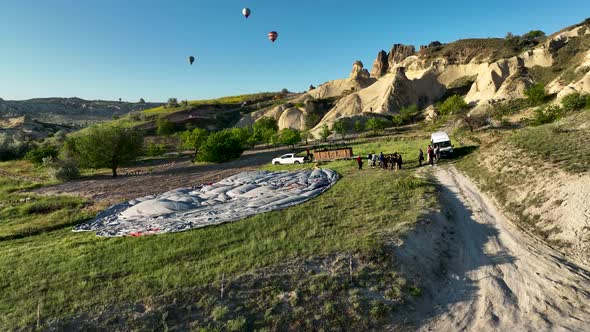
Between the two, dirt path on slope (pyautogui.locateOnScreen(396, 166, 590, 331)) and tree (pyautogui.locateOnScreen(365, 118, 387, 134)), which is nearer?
dirt path on slope (pyautogui.locateOnScreen(396, 166, 590, 331))

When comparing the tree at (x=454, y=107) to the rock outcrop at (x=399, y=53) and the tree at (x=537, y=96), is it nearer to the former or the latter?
the tree at (x=537, y=96)

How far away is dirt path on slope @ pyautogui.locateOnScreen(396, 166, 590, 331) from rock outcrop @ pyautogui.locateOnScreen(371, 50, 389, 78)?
143766 mm

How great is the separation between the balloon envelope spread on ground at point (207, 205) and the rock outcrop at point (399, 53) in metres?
134

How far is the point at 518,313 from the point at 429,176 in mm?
14774

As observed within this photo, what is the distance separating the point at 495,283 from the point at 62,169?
43.3 metres

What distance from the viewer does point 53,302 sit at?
1049 centimetres

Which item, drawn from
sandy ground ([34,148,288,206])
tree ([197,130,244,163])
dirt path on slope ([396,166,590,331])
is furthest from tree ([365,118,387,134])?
dirt path on slope ([396,166,590,331])

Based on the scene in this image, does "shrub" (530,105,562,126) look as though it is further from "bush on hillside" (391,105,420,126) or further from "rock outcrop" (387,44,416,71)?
"rock outcrop" (387,44,416,71)

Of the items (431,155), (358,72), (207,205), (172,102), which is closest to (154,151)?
(207,205)

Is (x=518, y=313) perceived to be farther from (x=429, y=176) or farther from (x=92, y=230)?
(x=92, y=230)

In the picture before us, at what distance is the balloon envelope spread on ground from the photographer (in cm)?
1719

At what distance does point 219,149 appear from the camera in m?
44.4

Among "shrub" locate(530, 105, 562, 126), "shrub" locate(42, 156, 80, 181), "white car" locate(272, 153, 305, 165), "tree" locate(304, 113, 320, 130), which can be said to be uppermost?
"tree" locate(304, 113, 320, 130)

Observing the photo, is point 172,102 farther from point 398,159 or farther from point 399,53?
point 398,159
